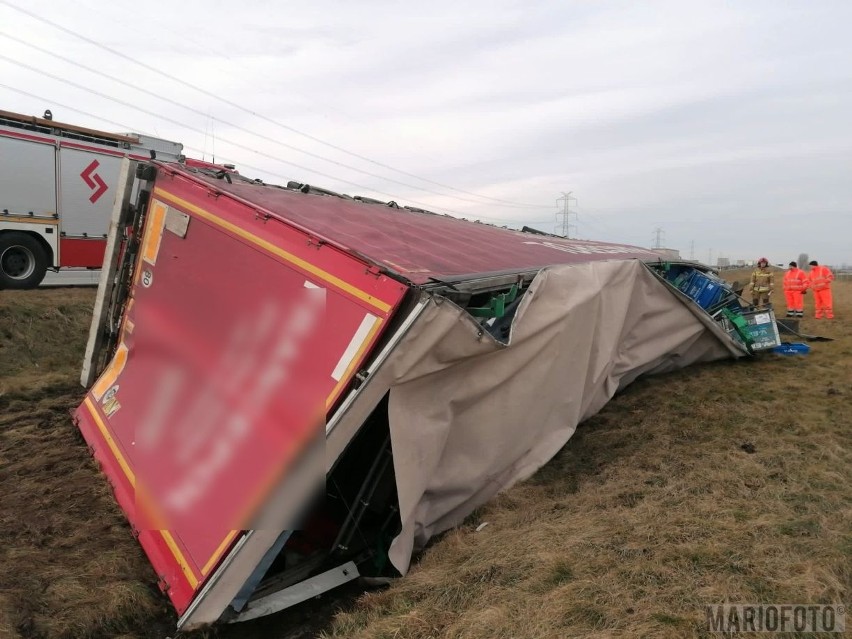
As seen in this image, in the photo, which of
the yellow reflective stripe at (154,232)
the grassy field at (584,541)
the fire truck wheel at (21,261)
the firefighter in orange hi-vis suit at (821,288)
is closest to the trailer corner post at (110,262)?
the yellow reflective stripe at (154,232)

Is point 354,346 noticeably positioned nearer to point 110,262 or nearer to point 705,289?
point 110,262

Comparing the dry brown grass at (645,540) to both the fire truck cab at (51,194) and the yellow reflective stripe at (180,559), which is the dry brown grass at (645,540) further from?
the fire truck cab at (51,194)

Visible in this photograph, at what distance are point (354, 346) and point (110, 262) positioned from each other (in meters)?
2.88

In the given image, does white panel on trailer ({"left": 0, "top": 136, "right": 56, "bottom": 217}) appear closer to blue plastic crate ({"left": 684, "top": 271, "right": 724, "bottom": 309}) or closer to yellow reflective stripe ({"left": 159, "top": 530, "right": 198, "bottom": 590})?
yellow reflective stripe ({"left": 159, "top": 530, "right": 198, "bottom": 590})

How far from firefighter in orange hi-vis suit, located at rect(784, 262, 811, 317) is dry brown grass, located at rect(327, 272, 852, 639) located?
7.62 metres

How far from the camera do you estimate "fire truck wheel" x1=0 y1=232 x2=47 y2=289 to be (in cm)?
899

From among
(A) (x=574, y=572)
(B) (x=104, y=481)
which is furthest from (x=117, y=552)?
(A) (x=574, y=572)

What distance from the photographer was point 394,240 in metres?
3.87

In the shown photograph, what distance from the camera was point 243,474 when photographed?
9.23ft

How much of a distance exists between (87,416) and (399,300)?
3123 millimetres

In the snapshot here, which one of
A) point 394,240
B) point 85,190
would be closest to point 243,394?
point 394,240

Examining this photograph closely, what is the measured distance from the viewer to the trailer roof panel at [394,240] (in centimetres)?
314

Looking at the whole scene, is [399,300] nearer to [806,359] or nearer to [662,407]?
[662,407]

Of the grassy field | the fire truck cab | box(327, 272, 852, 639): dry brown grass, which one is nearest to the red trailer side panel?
the grassy field
